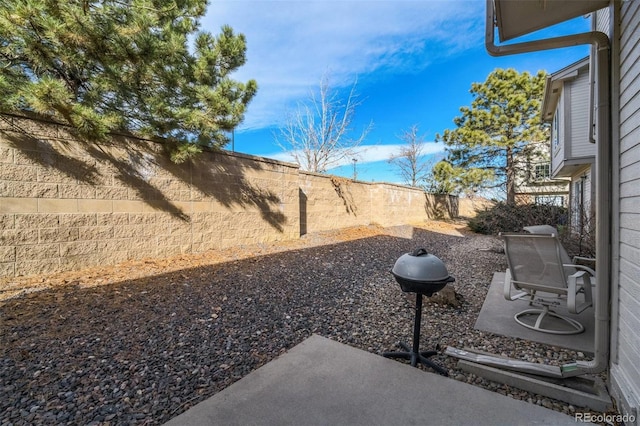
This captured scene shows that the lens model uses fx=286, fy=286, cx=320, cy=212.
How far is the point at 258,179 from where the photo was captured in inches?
267

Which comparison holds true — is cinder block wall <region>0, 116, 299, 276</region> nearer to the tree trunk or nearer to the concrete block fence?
the concrete block fence

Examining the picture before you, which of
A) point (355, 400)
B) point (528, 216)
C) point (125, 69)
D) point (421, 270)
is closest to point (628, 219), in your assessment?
point (421, 270)

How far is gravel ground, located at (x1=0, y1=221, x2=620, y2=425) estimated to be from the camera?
1.89m

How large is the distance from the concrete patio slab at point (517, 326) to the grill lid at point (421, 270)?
137 centimetres

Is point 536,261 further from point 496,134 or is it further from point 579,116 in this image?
point 496,134

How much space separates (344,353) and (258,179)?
199 inches

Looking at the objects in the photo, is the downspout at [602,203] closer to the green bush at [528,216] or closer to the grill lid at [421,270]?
the grill lid at [421,270]

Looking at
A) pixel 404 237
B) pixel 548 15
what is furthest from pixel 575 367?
pixel 404 237

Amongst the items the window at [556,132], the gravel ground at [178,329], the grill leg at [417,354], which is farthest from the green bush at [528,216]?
the grill leg at [417,354]

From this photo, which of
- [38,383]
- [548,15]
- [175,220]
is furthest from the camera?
[175,220]

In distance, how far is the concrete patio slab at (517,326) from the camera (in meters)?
2.71

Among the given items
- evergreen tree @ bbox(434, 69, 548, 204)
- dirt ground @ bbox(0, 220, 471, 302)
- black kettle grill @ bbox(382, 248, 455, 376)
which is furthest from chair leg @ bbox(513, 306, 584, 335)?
evergreen tree @ bbox(434, 69, 548, 204)

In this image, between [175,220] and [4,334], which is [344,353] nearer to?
[4,334]

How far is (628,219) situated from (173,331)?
146 inches
